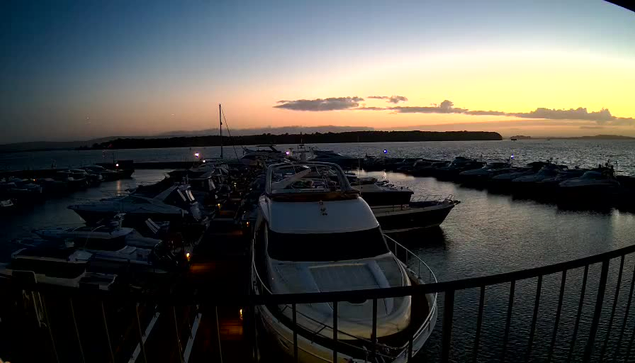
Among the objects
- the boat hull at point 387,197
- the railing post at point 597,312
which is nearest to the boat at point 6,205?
the boat hull at point 387,197

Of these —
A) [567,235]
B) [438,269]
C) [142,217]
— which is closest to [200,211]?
[142,217]

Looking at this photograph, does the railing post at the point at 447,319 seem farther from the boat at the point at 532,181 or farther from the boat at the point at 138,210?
the boat at the point at 532,181

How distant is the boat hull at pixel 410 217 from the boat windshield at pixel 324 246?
558 inches

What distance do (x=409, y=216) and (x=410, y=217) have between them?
116 millimetres

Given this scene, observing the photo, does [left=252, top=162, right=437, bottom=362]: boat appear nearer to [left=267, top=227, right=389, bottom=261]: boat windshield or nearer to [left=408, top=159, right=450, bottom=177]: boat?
[left=267, top=227, right=389, bottom=261]: boat windshield

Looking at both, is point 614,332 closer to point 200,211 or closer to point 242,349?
point 242,349

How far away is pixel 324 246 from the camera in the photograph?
7.45 metres

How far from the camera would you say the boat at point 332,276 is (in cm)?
550

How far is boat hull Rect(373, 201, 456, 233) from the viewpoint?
22.0 m

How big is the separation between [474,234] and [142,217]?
73.8 ft

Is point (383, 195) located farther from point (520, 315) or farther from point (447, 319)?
point (447, 319)

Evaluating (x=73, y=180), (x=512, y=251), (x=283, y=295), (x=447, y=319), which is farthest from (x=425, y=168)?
(x=283, y=295)

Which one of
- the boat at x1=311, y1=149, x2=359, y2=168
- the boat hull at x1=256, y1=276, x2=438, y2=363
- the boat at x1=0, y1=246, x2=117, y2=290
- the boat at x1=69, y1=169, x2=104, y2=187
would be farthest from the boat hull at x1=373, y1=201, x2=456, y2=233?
the boat at x1=69, y1=169, x2=104, y2=187

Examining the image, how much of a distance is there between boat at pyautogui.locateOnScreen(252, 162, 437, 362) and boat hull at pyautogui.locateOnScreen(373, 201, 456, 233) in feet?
43.9
